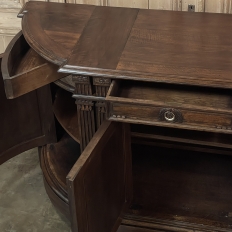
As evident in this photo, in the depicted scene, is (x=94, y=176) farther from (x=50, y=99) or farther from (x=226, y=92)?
(x=50, y=99)

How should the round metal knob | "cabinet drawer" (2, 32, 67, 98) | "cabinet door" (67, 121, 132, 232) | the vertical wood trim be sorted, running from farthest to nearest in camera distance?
1. the vertical wood trim
2. "cabinet drawer" (2, 32, 67, 98)
3. the round metal knob
4. "cabinet door" (67, 121, 132, 232)

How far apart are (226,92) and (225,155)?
0.49m

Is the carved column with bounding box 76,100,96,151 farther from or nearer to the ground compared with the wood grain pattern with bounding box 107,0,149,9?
nearer to the ground

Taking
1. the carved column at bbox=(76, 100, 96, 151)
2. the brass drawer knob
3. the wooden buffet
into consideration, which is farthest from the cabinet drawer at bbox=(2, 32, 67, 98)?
the brass drawer knob

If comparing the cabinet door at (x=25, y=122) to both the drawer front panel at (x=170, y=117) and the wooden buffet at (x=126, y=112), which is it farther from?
the drawer front panel at (x=170, y=117)

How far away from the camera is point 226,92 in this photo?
115 centimetres

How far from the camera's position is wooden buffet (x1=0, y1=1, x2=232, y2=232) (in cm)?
109

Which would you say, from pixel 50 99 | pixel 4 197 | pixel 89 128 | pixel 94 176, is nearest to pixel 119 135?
pixel 89 128

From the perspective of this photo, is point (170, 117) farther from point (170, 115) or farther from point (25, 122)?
point (25, 122)

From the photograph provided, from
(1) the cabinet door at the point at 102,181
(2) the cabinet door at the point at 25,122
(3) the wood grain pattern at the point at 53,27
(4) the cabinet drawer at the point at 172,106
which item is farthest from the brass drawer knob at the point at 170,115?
(2) the cabinet door at the point at 25,122

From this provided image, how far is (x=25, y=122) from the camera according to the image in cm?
159

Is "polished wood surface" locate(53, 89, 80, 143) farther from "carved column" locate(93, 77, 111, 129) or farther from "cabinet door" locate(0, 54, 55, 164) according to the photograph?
"carved column" locate(93, 77, 111, 129)

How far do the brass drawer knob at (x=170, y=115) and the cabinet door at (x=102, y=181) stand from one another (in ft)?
0.43

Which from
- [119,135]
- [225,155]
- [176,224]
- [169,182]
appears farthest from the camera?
[225,155]
